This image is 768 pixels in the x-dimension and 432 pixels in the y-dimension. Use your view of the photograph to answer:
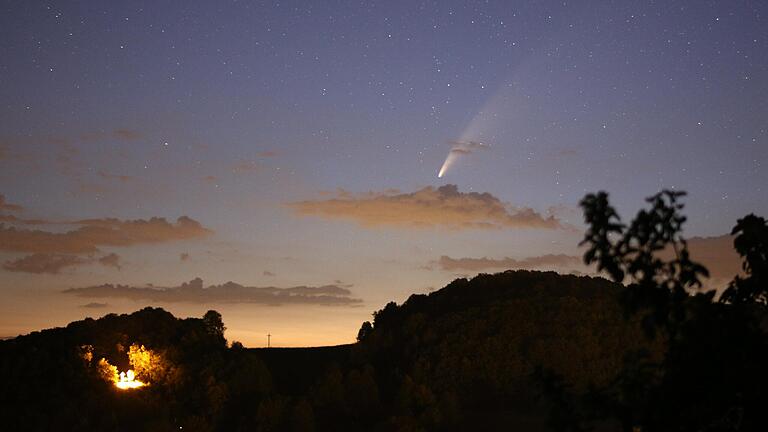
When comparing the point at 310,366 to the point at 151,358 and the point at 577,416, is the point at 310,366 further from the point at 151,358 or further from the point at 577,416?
the point at 577,416

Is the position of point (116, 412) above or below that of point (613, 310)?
below

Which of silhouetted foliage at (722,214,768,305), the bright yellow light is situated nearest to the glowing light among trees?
the bright yellow light

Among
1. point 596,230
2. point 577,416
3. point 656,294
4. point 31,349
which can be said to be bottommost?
point 577,416

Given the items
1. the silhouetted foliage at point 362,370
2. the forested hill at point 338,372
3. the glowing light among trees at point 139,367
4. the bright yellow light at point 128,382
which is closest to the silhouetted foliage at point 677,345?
the silhouetted foliage at point 362,370

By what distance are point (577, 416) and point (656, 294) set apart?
1342 mm

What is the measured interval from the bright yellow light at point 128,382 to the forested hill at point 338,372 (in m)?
0.78

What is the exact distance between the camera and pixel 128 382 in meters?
67.1

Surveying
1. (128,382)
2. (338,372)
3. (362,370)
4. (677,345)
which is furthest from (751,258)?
(362,370)

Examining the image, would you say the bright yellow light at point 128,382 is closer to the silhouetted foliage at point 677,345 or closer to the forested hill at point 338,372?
the forested hill at point 338,372

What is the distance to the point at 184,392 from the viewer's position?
239ft

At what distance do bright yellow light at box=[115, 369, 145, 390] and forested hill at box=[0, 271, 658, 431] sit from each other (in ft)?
2.55

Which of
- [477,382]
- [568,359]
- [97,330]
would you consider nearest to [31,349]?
[97,330]

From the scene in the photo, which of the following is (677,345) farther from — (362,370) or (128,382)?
(362,370)

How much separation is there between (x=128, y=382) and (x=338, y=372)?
1793cm
